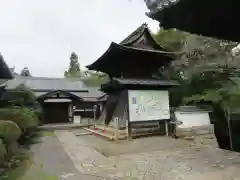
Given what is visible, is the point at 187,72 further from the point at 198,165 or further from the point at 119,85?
the point at 198,165

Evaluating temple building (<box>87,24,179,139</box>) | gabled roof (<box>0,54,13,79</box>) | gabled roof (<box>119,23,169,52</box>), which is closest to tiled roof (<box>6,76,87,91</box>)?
gabled roof (<box>0,54,13,79</box>)

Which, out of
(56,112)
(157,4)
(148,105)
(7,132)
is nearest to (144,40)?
(148,105)

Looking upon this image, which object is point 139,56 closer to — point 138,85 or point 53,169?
point 138,85

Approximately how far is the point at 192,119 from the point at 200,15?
10.9 meters

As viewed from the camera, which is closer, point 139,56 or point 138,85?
point 138,85

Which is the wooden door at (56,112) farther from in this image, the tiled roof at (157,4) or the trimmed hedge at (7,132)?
the tiled roof at (157,4)

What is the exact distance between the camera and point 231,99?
1217 cm

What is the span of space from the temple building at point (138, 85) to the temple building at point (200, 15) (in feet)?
29.7

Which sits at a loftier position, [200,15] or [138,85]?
[200,15]

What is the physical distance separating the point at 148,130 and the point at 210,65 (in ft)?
22.2

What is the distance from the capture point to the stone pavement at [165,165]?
19.0 ft

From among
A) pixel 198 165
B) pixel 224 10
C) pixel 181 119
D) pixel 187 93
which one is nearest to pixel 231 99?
pixel 181 119

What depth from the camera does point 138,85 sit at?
12.8 m

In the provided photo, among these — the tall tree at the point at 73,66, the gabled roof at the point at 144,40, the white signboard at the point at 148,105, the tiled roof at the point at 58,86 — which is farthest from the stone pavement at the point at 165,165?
the tall tree at the point at 73,66
